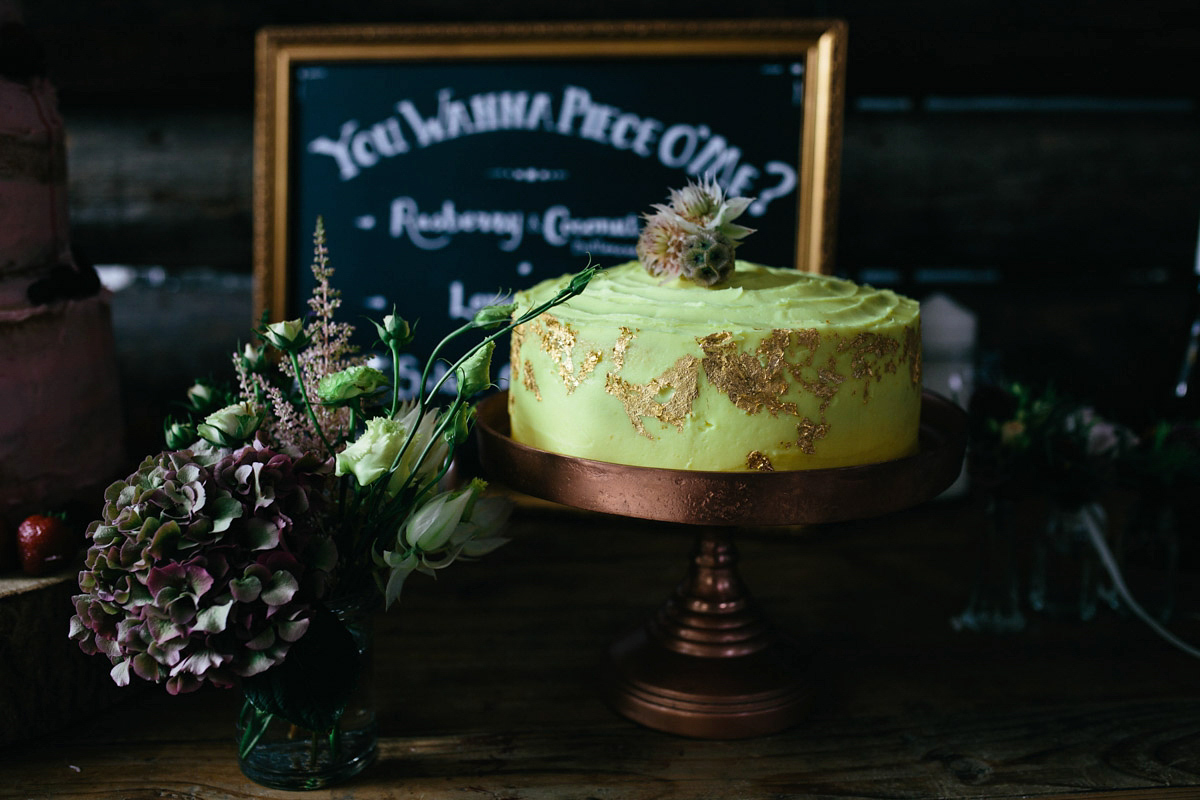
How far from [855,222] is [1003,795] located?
0.99m

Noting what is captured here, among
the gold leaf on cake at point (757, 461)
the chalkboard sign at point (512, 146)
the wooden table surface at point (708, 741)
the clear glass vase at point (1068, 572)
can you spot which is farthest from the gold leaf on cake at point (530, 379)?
the clear glass vase at point (1068, 572)

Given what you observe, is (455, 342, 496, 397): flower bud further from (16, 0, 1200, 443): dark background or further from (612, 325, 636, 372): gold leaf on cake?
(16, 0, 1200, 443): dark background

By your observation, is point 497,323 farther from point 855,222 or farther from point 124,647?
point 855,222

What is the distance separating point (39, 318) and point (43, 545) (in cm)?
26

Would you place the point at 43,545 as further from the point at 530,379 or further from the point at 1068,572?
the point at 1068,572

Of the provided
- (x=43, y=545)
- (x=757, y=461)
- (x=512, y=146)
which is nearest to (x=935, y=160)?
(x=512, y=146)

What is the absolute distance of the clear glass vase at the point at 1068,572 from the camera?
1.30m

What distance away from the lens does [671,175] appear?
146 centimetres

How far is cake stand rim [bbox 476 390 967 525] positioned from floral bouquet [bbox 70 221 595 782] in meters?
0.07

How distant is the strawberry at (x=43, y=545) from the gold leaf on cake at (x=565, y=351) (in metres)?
0.53

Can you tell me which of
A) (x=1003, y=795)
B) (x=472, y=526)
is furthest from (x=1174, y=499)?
(x=472, y=526)

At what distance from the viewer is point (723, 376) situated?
2.86 feet

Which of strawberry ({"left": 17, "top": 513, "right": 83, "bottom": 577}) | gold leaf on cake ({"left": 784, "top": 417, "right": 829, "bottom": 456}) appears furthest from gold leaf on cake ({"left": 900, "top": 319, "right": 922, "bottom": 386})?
strawberry ({"left": 17, "top": 513, "right": 83, "bottom": 577})

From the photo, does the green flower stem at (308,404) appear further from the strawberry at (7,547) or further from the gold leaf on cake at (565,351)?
the strawberry at (7,547)
